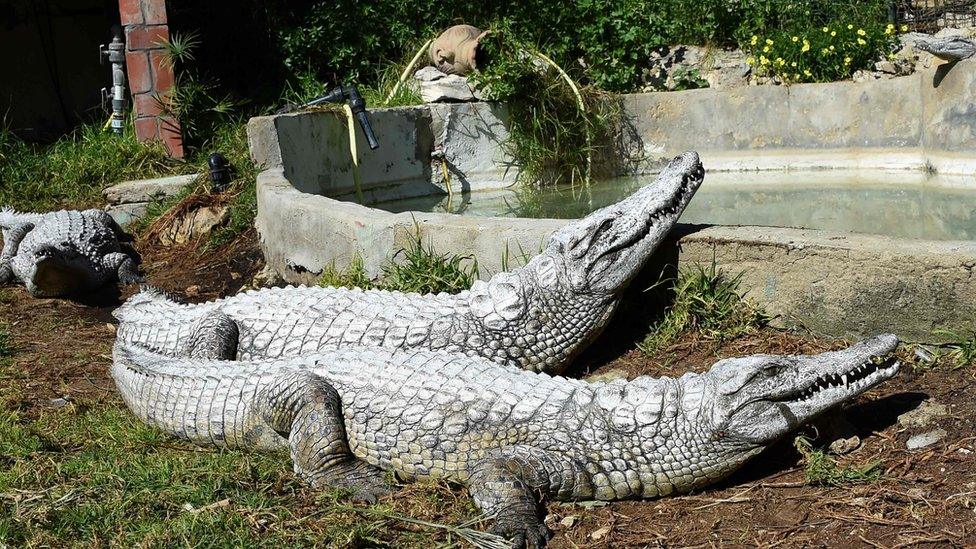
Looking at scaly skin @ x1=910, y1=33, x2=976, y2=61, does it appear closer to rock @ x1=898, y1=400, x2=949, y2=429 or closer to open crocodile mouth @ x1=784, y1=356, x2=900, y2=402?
rock @ x1=898, y1=400, x2=949, y2=429

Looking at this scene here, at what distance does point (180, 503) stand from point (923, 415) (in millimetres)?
2624

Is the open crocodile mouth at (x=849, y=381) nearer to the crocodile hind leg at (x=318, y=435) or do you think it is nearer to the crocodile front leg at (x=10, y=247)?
the crocodile hind leg at (x=318, y=435)

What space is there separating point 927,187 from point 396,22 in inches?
217

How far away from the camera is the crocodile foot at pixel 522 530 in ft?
10.2

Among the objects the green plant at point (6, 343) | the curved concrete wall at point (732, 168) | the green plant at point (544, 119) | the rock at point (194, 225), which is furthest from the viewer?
the green plant at point (544, 119)

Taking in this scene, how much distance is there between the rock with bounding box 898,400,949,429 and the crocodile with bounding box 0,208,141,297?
512cm

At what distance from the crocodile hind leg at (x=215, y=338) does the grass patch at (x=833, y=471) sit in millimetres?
2579

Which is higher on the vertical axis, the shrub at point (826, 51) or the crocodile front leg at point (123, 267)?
the shrub at point (826, 51)

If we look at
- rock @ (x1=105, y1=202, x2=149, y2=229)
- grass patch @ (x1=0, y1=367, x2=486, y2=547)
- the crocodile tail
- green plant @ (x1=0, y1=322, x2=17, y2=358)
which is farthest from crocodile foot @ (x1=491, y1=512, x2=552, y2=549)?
rock @ (x1=105, y1=202, x2=149, y2=229)

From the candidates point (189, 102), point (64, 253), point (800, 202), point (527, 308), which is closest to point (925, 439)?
point (527, 308)

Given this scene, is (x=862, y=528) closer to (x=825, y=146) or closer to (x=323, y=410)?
(x=323, y=410)

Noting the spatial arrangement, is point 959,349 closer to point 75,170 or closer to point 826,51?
point 826,51

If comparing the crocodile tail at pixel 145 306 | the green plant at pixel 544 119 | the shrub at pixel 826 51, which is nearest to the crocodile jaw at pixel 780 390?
the crocodile tail at pixel 145 306

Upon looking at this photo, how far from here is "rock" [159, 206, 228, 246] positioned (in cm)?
741
